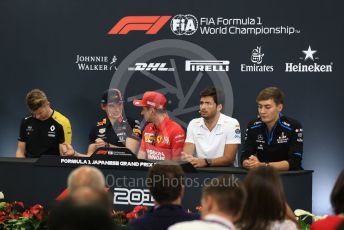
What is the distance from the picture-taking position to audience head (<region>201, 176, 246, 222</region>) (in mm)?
2615

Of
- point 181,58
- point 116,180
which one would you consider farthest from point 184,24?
point 116,180

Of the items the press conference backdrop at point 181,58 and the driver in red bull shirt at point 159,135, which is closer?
the driver in red bull shirt at point 159,135

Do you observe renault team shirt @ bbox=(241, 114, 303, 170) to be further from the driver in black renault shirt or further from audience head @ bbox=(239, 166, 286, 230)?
audience head @ bbox=(239, 166, 286, 230)

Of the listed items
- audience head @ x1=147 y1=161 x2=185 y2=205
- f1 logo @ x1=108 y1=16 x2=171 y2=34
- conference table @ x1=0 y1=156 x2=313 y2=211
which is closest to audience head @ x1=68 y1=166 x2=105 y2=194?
audience head @ x1=147 y1=161 x2=185 y2=205

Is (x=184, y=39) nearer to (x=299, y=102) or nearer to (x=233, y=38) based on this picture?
(x=233, y=38)

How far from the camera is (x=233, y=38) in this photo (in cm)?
724

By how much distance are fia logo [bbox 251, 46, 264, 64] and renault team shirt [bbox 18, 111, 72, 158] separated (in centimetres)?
213

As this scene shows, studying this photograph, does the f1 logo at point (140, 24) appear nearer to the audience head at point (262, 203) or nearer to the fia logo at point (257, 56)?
the fia logo at point (257, 56)

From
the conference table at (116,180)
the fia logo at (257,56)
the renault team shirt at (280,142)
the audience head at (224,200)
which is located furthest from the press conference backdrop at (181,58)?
the audience head at (224,200)

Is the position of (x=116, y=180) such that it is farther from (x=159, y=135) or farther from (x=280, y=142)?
(x=280, y=142)

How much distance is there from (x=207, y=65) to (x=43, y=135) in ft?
6.60

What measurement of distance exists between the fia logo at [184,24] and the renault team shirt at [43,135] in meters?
1.75

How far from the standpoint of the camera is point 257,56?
281 inches

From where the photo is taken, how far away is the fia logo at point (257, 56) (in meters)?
7.11
